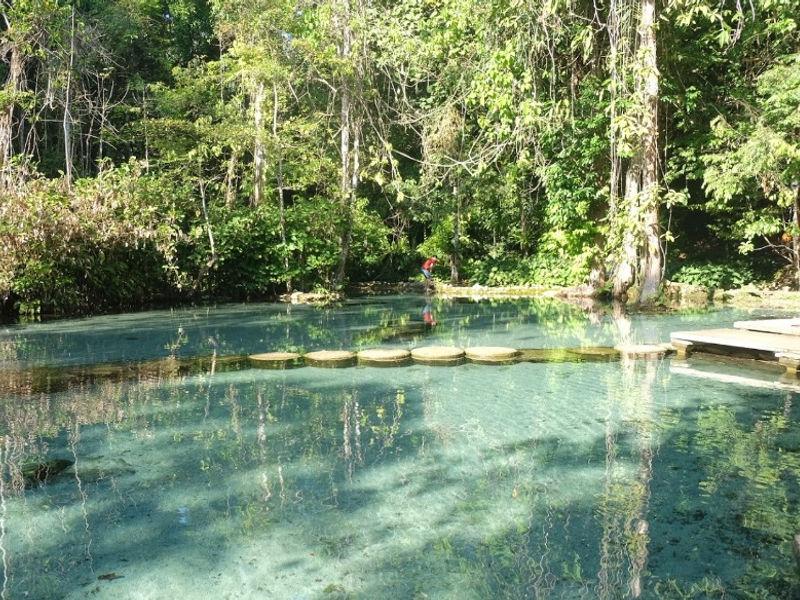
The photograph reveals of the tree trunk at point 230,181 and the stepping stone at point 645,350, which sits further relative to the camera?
the tree trunk at point 230,181

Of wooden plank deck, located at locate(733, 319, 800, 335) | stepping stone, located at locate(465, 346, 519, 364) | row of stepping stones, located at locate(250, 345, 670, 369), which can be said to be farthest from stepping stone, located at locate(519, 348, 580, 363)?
wooden plank deck, located at locate(733, 319, 800, 335)

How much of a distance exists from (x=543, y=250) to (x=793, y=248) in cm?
507

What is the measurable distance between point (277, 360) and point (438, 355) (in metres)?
1.63

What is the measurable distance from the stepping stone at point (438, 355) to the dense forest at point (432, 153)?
5.63m

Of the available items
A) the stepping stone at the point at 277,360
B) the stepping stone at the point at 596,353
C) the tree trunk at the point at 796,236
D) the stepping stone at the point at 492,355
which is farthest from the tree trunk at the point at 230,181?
the tree trunk at the point at 796,236

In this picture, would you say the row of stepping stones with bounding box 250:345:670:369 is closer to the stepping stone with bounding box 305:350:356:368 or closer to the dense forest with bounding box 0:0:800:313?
the stepping stone with bounding box 305:350:356:368

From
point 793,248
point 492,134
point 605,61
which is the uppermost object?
point 605,61

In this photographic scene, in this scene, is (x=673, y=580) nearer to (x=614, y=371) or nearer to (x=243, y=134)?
(x=614, y=371)

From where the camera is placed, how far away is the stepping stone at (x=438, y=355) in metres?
6.74

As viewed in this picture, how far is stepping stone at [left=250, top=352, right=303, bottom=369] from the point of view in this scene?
678 centimetres

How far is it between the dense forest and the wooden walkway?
169 inches

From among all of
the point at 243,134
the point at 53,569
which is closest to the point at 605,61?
the point at 243,134

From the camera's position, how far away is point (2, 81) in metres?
16.8

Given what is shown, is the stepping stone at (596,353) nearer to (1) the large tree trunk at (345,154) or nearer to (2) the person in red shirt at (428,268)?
(1) the large tree trunk at (345,154)
